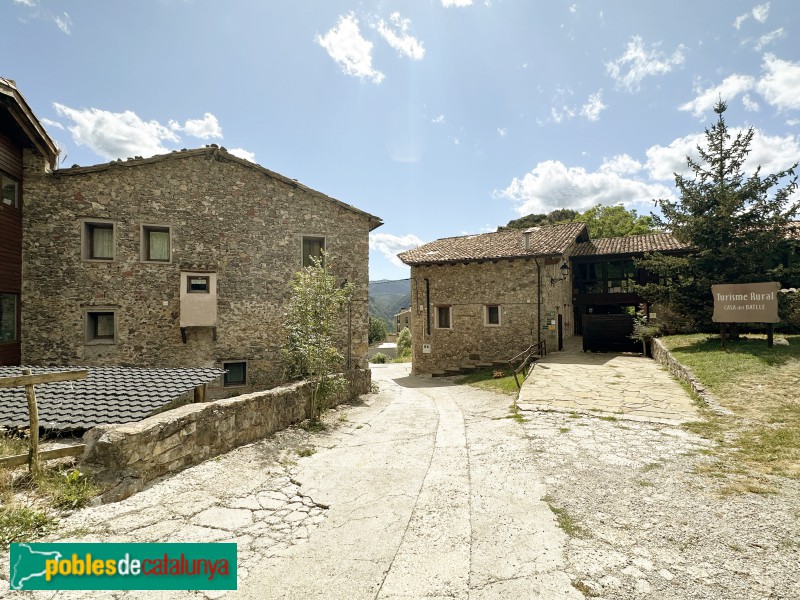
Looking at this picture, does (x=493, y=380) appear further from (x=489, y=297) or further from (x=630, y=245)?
(x=630, y=245)

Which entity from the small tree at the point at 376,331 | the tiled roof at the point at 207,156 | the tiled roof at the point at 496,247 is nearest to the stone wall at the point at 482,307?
the tiled roof at the point at 496,247

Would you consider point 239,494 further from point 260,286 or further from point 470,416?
point 260,286

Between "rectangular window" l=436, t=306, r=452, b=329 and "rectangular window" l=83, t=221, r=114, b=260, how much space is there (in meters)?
14.2

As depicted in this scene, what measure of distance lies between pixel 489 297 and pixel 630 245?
9.96 meters

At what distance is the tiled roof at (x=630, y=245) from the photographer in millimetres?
19625

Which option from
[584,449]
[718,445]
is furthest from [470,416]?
[718,445]

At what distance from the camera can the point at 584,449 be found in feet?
19.3

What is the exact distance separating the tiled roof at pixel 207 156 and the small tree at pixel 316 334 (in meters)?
4.21

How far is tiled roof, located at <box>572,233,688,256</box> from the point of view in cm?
1962

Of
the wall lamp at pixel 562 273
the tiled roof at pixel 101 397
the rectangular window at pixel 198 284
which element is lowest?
the tiled roof at pixel 101 397

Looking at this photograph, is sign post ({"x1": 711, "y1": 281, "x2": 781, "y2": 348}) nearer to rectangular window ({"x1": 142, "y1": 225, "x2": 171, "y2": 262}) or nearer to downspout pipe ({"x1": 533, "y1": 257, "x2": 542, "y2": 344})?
downspout pipe ({"x1": 533, "y1": 257, "x2": 542, "y2": 344})

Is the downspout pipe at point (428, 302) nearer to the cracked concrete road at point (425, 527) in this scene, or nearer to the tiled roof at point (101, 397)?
the cracked concrete road at point (425, 527)

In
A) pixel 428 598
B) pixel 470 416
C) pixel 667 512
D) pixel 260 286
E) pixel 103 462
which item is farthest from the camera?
pixel 260 286

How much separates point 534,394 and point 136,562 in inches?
347
